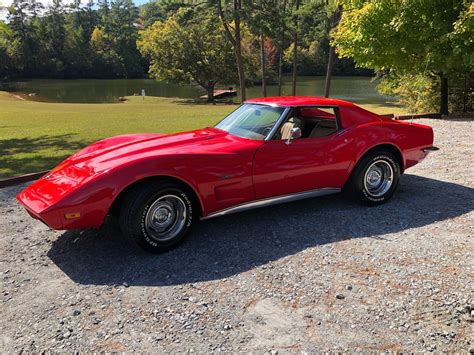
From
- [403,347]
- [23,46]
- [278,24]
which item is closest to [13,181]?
[403,347]

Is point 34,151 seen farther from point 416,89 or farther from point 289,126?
point 416,89

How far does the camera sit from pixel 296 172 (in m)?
4.46

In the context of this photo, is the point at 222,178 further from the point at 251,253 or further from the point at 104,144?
the point at 104,144

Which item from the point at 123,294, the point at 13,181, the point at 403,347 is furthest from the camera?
the point at 13,181

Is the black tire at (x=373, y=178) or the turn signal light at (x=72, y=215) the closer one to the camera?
the turn signal light at (x=72, y=215)

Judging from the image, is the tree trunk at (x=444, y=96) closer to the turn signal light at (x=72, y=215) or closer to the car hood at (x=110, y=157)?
the car hood at (x=110, y=157)

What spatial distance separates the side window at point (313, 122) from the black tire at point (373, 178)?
0.60m

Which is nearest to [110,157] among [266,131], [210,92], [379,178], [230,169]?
[230,169]

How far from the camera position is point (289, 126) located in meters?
4.89

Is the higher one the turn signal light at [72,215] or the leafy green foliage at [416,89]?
the leafy green foliage at [416,89]

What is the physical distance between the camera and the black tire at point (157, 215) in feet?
11.9

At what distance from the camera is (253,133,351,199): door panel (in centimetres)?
429

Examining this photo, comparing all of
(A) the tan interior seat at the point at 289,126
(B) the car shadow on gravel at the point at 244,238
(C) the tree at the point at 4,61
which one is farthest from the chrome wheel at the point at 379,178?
(C) the tree at the point at 4,61

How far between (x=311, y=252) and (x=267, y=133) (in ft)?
4.76
